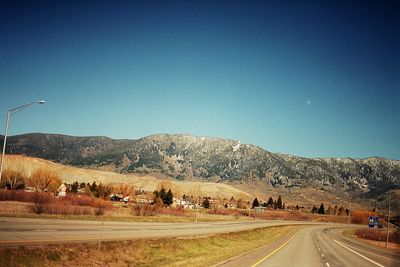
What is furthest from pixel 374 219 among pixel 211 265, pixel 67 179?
pixel 67 179

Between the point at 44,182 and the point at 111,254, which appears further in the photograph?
the point at 44,182

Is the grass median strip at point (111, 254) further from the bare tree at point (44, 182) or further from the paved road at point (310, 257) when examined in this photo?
the bare tree at point (44, 182)

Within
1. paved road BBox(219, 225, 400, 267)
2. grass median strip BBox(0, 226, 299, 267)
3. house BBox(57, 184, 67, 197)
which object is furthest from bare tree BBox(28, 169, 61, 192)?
grass median strip BBox(0, 226, 299, 267)

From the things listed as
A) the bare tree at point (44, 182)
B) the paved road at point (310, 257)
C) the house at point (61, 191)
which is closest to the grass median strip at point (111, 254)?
the paved road at point (310, 257)

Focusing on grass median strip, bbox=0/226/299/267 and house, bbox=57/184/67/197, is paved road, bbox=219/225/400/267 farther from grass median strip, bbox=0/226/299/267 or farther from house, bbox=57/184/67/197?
house, bbox=57/184/67/197

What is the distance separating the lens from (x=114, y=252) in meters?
22.9

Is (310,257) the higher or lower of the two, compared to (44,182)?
lower

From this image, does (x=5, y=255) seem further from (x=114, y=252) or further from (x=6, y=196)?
(x=6, y=196)

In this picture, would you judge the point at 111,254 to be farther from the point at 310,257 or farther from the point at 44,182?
the point at 44,182

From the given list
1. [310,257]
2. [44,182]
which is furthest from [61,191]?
[310,257]

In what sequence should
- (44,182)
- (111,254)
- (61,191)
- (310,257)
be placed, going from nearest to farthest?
(111,254)
(310,257)
(61,191)
(44,182)

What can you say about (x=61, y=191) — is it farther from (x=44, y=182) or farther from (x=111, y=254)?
(x=111, y=254)

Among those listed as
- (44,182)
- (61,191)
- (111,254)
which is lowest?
(61,191)

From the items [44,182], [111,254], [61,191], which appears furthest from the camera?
[44,182]
